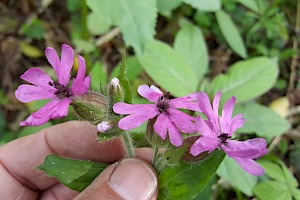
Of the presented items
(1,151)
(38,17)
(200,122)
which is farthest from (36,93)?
(38,17)

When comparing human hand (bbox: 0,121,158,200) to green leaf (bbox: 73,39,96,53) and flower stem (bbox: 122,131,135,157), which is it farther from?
green leaf (bbox: 73,39,96,53)

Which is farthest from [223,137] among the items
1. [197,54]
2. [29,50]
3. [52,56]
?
[29,50]

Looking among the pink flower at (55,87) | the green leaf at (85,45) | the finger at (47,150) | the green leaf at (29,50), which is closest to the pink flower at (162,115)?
the pink flower at (55,87)

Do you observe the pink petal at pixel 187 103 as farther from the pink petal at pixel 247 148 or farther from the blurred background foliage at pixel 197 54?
the blurred background foliage at pixel 197 54

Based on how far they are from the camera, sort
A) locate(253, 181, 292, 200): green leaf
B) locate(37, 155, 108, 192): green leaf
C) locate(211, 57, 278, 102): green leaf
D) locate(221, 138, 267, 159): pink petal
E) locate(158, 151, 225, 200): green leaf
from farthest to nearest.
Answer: locate(211, 57, 278, 102): green leaf → locate(253, 181, 292, 200): green leaf → locate(37, 155, 108, 192): green leaf → locate(158, 151, 225, 200): green leaf → locate(221, 138, 267, 159): pink petal

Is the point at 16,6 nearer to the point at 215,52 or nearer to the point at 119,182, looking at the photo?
the point at 215,52

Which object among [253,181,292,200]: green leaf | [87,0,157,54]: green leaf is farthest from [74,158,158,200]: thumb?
[253,181,292,200]: green leaf

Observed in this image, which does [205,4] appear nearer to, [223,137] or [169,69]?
[169,69]
